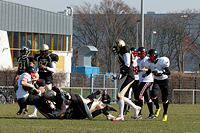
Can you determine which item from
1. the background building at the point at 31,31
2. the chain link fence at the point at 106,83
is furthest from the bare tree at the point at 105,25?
the chain link fence at the point at 106,83

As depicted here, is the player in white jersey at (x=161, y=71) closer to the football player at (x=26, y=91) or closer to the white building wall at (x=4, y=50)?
the football player at (x=26, y=91)

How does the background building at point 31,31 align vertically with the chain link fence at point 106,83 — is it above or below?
above

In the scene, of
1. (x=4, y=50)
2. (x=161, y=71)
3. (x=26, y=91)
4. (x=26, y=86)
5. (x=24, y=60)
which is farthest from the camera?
(x=4, y=50)

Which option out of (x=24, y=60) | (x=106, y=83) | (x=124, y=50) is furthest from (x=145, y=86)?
(x=106, y=83)

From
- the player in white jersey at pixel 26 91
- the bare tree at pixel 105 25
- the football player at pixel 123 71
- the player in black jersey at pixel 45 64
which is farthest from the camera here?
the bare tree at pixel 105 25

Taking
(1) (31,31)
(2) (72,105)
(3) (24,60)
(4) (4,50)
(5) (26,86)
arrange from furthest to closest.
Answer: (1) (31,31)
(4) (4,50)
(3) (24,60)
(5) (26,86)
(2) (72,105)

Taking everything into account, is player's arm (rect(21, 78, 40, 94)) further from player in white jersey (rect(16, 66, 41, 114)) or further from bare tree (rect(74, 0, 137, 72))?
bare tree (rect(74, 0, 137, 72))

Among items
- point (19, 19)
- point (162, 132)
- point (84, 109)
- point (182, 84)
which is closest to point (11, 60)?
point (19, 19)

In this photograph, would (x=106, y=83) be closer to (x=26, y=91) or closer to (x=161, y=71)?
(x=161, y=71)

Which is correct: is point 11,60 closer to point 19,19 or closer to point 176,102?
point 19,19

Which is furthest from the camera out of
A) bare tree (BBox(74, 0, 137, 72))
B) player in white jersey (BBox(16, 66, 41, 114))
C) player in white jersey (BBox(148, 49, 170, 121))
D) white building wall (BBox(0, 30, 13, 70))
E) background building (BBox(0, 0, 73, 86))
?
bare tree (BBox(74, 0, 137, 72))

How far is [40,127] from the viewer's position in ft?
28.0

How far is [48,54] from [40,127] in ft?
12.1

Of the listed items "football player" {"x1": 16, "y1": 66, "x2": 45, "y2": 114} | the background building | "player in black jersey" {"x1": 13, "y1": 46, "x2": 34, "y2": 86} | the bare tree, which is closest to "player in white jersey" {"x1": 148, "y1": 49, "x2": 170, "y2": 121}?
"football player" {"x1": 16, "y1": 66, "x2": 45, "y2": 114}
